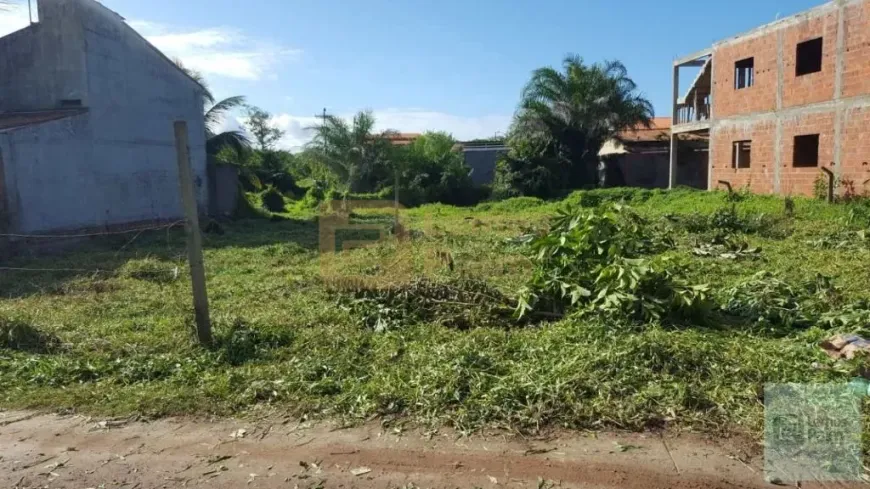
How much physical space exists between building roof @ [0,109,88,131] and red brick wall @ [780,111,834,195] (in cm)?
1903

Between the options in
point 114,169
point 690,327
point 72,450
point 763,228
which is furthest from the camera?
point 114,169

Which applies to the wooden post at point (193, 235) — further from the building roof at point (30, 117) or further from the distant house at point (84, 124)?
the building roof at point (30, 117)

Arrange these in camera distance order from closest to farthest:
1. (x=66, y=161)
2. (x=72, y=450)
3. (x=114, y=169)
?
(x=72, y=450) → (x=66, y=161) → (x=114, y=169)

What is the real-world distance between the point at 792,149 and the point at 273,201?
19.7 meters

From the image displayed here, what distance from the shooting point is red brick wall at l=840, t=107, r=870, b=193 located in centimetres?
1598

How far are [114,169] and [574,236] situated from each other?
539 inches

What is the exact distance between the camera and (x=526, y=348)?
512 cm

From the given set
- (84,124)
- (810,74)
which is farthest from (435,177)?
(84,124)

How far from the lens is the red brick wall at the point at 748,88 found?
19359 millimetres

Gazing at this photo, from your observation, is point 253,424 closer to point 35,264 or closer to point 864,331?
point 864,331

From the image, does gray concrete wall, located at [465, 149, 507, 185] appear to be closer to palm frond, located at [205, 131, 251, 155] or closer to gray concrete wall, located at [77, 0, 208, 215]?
palm frond, located at [205, 131, 251, 155]

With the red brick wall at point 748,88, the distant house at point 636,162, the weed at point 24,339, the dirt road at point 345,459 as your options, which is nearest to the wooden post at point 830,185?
the red brick wall at point 748,88

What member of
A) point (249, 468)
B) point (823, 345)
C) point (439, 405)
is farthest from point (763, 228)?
point (249, 468)

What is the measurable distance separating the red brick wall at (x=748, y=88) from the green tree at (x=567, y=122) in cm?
637
